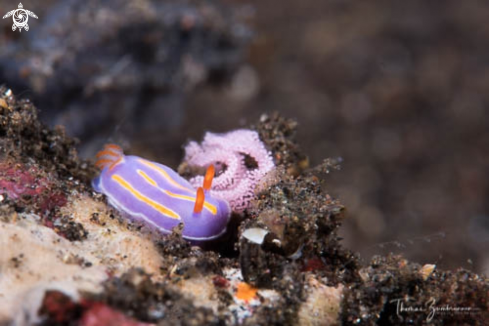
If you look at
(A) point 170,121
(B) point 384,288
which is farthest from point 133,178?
(A) point 170,121

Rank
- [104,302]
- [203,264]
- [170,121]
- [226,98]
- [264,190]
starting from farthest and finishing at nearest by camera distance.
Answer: [226,98], [170,121], [264,190], [203,264], [104,302]

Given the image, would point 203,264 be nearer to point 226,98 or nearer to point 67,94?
point 67,94

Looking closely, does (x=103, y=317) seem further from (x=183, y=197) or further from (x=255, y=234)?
(x=183, y=197)

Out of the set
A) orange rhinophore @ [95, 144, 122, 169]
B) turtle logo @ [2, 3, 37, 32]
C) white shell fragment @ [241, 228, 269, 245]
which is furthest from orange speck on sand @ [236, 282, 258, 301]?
turtle logo @ [2, 3, 37, 32]

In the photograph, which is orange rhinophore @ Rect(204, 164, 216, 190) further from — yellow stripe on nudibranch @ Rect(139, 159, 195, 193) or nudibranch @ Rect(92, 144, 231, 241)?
yellow stripe on nudibranch @ Rect(139, 159, 195, 193)

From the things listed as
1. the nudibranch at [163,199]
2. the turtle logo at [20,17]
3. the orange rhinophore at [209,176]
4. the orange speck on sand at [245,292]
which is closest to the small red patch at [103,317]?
the orange speck on sand at [245,292]

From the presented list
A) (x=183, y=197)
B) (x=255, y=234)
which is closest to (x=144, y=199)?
(x=183, y=197)
